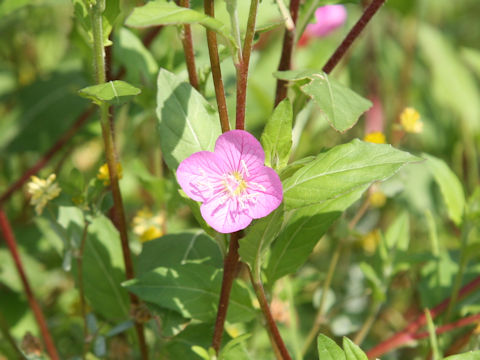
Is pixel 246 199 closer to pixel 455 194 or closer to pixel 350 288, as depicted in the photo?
pixel 455 194

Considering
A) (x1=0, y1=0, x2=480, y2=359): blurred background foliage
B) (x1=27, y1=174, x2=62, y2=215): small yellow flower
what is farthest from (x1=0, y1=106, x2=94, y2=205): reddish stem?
(x1=27, y1=174, x2=62, y2=215): small yellow flower

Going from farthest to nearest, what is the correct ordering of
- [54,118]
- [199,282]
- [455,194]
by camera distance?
1. [54,118]
2. [455,194]
3. [199,282]

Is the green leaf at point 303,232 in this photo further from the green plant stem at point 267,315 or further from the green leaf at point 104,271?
the green leaf at point 104,271

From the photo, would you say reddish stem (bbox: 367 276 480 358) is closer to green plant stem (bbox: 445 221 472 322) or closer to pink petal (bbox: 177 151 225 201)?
green plant stem (bbox: 445 221 472 322)

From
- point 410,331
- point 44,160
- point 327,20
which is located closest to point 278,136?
point 410,331

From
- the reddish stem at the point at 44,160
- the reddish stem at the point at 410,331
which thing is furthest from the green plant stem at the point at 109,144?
the reddish stem at the point at 44,160

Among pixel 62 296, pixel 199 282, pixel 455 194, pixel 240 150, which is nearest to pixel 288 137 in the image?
pixel 240 150

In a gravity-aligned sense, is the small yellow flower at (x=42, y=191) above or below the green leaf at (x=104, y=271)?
above
